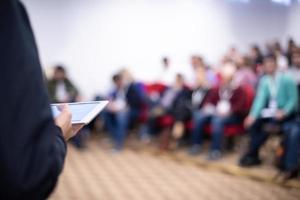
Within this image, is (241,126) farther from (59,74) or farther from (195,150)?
(59,74)

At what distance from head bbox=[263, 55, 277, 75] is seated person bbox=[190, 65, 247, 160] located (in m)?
0.48

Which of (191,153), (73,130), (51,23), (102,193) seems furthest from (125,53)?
(73,130)

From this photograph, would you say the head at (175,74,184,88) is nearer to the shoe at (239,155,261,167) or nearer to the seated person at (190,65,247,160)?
the seated person at (190,65,247,160)

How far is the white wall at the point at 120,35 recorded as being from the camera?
204 inches

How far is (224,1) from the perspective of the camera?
437cm

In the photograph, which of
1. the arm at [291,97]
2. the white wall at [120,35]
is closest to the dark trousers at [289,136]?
the arm at [291,97]

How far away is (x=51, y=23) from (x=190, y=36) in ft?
7.69

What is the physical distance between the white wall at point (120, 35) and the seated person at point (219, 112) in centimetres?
44

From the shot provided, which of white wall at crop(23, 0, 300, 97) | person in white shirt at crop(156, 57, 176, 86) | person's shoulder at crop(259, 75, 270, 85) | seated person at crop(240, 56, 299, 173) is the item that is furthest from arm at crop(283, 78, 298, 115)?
person in white shirt at crop(156, 57, 176, 86)

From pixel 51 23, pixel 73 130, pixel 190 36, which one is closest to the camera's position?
pixel 73 130

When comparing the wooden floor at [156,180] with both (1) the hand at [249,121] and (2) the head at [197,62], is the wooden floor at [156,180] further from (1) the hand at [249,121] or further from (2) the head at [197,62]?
(2) the head at [197,62]

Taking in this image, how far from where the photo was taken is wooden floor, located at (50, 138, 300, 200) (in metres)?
3.82

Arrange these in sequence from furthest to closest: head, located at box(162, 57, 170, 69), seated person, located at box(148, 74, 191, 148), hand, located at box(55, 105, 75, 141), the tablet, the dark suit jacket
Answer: head, located at box(162, 57, 170, 69) < seated person, located at box(148, 74, 191, 148) < the tablet < hand, located at box(55, 105, 75, 141) < the dark suit jacket

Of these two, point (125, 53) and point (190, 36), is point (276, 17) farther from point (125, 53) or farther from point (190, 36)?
point (125, 53)
